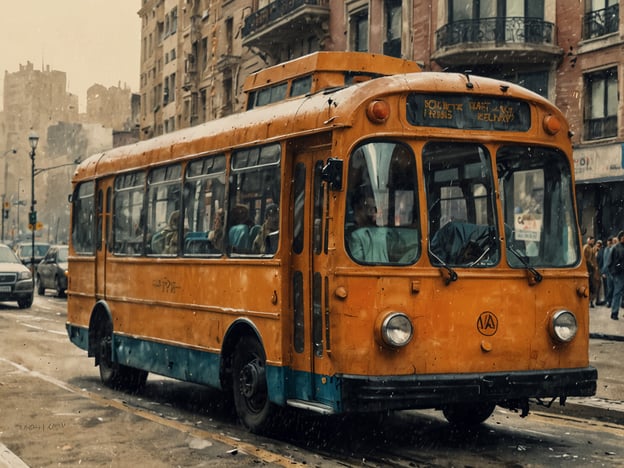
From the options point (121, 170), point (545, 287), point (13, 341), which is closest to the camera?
point (545, 287)

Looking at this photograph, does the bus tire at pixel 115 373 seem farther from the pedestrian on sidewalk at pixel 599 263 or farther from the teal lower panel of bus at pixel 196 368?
the pedestrian on sidewalk at pixel 599 263

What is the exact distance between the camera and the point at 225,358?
1022cm

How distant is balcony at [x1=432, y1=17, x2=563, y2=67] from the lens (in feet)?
103

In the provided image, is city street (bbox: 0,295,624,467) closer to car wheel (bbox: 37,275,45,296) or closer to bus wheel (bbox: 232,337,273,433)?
bus wheel (bbox: 232,337,273,433)

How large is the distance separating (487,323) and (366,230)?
1.16 m

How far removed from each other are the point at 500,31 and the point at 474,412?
77.7 ft

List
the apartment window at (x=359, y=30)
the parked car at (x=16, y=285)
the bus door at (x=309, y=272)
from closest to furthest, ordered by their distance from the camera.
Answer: the bus door at (x=309, y=272) → the parked car at (x=16, y=285) → the apartment window at (x=359, y=30)

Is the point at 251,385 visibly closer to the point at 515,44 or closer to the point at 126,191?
the point at 126,191

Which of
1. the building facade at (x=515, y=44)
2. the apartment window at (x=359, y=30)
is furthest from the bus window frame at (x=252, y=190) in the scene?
the apartment window at (x=359, y=30)

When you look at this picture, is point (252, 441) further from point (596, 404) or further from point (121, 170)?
point (121, 170)

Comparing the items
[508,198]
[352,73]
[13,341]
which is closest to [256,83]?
[352,73]

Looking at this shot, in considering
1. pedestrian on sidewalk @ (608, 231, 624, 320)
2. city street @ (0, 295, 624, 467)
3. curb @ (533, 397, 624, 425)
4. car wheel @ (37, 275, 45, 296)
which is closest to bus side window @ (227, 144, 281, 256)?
city street @ (0, 295, 624, 467)

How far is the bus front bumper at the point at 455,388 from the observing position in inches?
321

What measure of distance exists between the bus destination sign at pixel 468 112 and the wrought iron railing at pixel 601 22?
72.2ft
